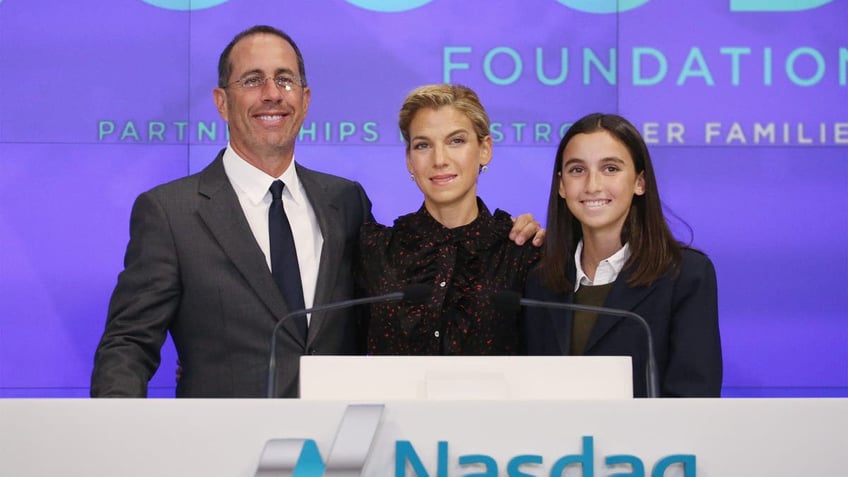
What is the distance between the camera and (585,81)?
15.1 ft

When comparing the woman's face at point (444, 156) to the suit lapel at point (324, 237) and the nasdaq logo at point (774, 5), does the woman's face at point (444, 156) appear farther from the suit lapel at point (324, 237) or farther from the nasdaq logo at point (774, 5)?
the nasdaq logo at point (774, 5)

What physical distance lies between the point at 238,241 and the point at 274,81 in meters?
0.50

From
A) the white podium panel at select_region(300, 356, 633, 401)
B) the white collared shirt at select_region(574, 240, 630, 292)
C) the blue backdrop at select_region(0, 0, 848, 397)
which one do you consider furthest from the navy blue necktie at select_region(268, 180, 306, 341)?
the blue backdrop at select_region(0, 0, 848, 397)

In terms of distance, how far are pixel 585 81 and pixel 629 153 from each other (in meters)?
1.68

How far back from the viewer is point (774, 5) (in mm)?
A: 4656

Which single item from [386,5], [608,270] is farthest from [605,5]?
[608,270]

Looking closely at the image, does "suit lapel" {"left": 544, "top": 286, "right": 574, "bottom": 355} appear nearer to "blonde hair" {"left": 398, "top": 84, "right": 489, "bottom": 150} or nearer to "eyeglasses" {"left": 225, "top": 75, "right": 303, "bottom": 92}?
"blonde hair" {"left": 398, "top": 84, "right": 489, "bottom": 150}

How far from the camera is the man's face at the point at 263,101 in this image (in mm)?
3221


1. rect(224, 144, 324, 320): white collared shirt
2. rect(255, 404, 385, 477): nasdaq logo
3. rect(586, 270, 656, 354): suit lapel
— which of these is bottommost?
rect(255, 404, 385, 477): nasdaq logo

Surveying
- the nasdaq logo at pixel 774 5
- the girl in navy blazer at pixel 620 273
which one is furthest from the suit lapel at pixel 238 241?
the nasdaq logo at pixel 774 5

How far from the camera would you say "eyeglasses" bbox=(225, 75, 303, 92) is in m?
3.25

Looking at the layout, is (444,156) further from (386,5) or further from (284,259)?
(386,5)

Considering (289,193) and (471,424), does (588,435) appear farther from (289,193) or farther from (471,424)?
(289,193)

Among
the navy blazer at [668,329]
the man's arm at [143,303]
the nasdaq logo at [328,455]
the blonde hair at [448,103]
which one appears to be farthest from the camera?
the blonde hair at [448,103]
